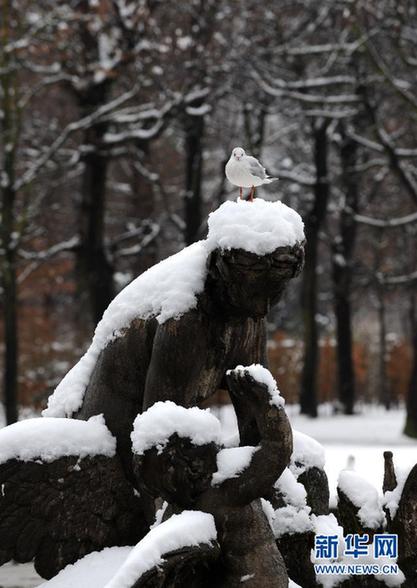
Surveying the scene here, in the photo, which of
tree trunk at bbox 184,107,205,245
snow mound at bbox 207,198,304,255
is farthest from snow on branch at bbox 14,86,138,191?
snow mound at bbox 207,198,304,255

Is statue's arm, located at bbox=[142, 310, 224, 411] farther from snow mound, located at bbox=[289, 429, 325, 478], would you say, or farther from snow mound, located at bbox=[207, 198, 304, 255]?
snow mound, located at bbox=[289, 429, 325, 478]

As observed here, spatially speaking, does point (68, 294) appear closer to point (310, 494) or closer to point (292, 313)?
point (292, 313)

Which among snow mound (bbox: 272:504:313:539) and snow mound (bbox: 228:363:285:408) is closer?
snow mound (bbox: 228:363:285:408)

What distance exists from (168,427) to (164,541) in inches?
14.2

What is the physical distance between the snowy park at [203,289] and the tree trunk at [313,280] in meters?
0.05

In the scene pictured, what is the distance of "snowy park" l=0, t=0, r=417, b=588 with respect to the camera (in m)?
3.22

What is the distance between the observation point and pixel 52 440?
3.55 m

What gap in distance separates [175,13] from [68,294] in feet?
34.7

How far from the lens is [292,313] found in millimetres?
35312

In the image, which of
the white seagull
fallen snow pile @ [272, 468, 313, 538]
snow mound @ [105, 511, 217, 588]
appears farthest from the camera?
the white seagull

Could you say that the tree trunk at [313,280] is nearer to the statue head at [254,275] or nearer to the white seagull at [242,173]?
the white seagull at [242,173]

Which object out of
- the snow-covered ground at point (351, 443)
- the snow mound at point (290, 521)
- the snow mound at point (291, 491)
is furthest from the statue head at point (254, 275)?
the snow-covered ground at point (351, 443)

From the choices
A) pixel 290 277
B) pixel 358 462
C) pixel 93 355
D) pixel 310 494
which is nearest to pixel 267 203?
pixel 290 277

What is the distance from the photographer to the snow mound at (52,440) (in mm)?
3490
